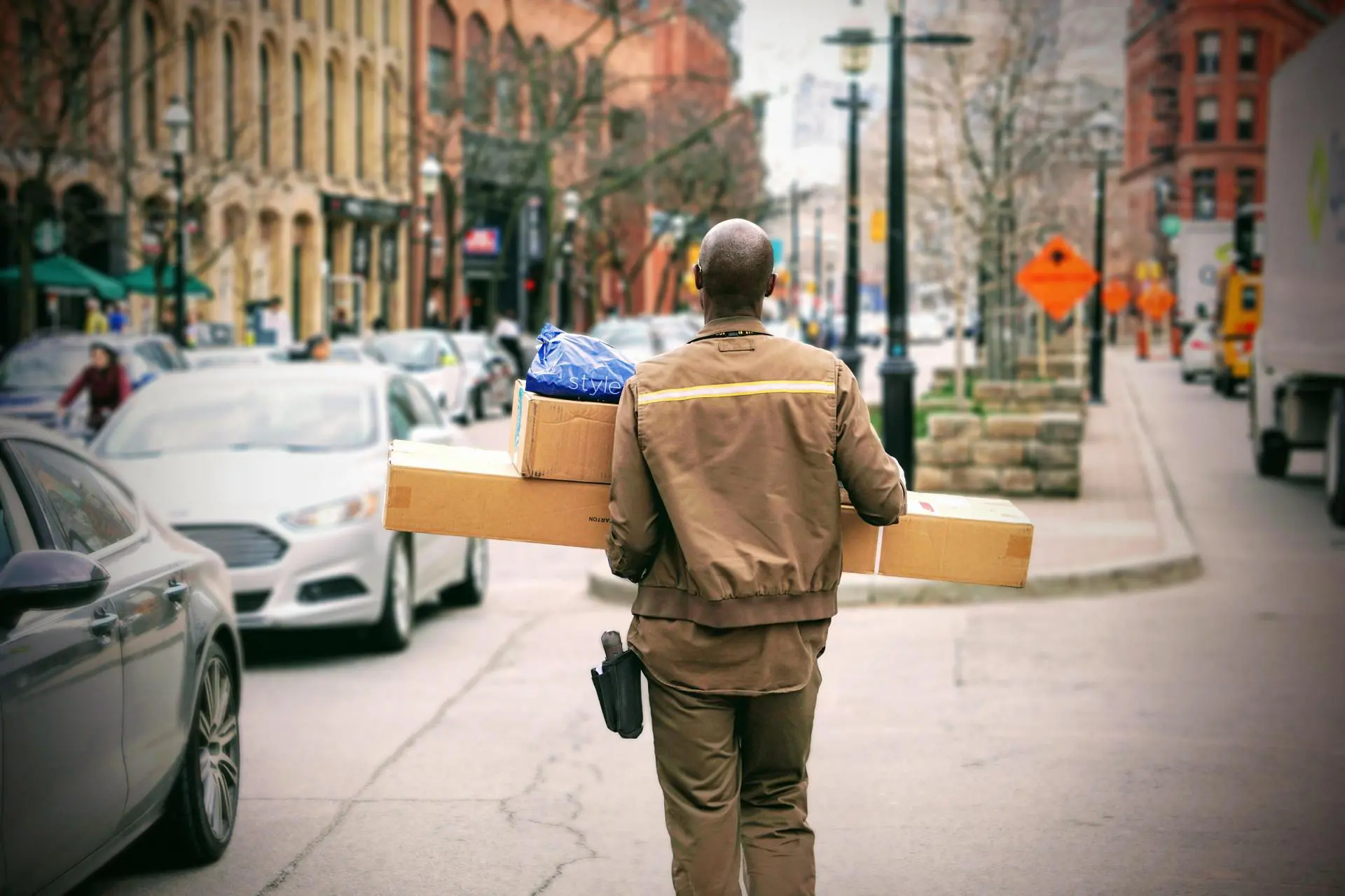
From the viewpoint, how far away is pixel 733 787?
13.7 ft

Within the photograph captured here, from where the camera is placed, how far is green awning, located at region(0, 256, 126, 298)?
35.7 meters

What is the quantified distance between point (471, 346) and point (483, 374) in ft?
3.23

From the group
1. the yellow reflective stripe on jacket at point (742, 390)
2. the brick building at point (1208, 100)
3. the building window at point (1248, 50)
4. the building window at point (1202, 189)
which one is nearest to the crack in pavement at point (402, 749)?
the yellow reflective stripe on jacket at point (742, 390)

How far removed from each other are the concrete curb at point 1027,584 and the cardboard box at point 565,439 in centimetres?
664

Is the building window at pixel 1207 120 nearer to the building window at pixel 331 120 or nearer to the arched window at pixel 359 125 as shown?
the arched window at pixel 359 125

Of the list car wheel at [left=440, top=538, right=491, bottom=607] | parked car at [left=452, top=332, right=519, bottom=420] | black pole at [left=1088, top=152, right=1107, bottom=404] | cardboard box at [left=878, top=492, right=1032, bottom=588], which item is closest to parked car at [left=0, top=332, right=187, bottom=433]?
parked car at [left=452, top=332, right=519, bottom=420]

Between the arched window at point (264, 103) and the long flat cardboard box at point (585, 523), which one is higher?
the arched window at point (264, 103)

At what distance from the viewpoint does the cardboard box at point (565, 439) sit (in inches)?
176

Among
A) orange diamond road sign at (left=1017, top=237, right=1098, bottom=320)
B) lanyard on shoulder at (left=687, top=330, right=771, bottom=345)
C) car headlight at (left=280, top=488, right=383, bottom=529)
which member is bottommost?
car headlight at (left=280, top=488, right=383, bottom=529)

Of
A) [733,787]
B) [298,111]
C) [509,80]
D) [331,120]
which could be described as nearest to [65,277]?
[509,80]

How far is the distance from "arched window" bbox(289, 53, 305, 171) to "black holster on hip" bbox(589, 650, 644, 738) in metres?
53.8

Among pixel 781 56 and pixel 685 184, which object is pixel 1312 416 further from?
pixel 685 184

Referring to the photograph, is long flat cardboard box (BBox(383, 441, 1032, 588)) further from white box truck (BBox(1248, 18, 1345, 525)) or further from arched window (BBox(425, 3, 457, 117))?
arched window (BBox(425, 3, 457, 117))

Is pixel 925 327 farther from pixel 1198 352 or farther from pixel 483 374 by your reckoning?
pixel 483 374
